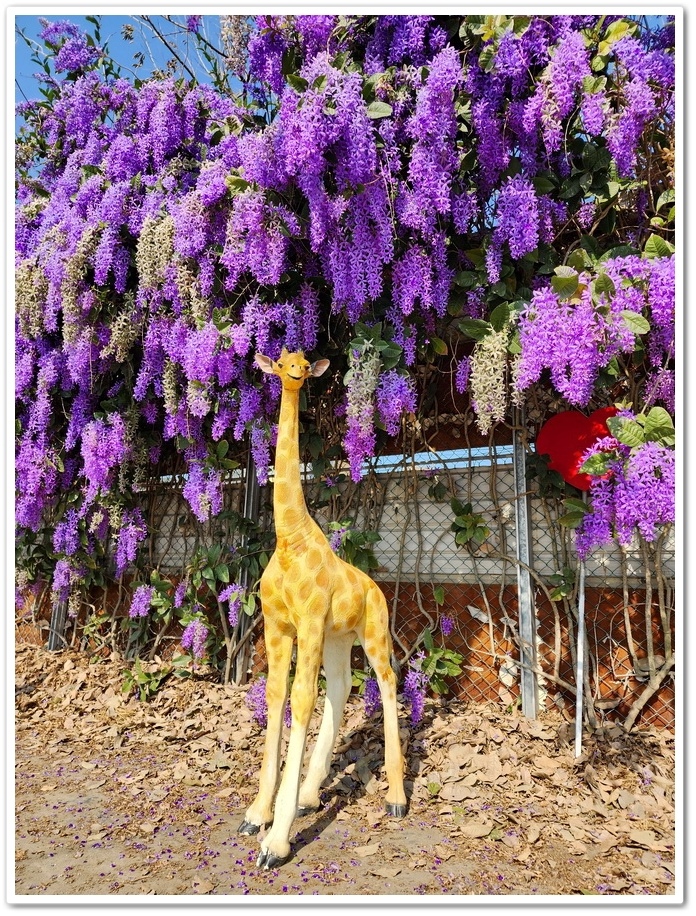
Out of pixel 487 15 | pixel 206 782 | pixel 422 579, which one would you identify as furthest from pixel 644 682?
pixel 487 15

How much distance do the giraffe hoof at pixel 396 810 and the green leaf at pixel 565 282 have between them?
8.12 feet

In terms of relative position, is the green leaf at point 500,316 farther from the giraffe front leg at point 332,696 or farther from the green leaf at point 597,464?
the giraffe front leg at point 332,696

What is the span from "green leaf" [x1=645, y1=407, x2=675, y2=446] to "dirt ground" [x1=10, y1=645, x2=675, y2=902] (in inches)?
64.4

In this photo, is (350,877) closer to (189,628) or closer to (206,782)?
(206,782)

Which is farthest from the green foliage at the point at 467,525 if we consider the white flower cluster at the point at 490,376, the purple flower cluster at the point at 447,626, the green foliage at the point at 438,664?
the white flower cluster at the point at 490,376

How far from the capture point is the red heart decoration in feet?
10.2

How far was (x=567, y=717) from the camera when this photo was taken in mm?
3480

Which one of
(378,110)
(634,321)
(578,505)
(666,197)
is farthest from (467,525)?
(378,110)

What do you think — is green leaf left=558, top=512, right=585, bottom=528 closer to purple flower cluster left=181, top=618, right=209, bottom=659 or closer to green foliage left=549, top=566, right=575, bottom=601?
green foliage left=549, top=566, right=575, bottom=601

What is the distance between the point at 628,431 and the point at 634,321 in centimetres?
49

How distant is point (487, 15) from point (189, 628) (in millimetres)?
4028

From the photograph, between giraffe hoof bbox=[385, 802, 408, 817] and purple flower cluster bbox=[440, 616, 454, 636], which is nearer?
giraffe hoof bbox=[385, 802, 408, 817]

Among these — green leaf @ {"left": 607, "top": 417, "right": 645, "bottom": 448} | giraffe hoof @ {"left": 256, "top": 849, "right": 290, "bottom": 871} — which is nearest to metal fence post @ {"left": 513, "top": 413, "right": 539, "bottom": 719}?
green leaf @ {"left": 607, "top": 417, "right": 645, "bottom": 448}

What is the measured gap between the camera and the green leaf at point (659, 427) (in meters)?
2.66
